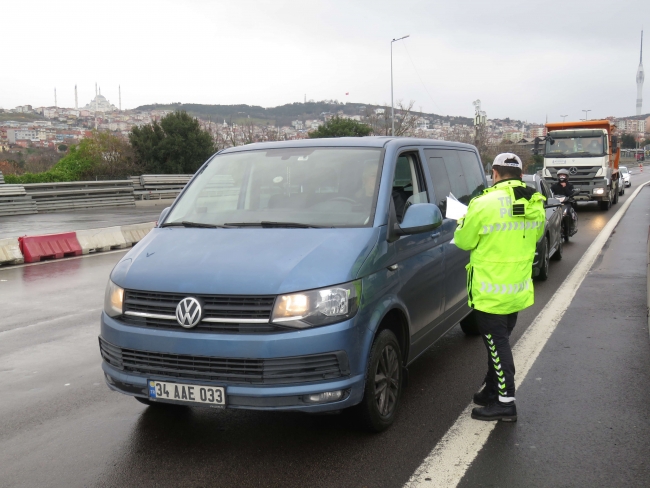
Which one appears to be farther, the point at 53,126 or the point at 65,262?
the point at 53,126

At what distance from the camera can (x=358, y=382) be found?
3.84 m

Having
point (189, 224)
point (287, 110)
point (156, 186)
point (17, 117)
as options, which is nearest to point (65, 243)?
point (189, 224)

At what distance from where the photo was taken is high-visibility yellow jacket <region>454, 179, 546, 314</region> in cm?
438

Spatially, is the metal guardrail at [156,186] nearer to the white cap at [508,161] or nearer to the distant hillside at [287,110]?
the white cap at [508,161]

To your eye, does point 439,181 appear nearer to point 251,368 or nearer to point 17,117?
point 251,368

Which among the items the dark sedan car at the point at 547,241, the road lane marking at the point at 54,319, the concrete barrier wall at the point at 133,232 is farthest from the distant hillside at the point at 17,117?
the road lane marking at the point at 54,319

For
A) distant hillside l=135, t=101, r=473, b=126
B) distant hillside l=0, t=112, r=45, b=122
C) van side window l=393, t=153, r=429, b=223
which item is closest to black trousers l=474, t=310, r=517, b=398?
van side window l=393, t=153, r=429, b=223

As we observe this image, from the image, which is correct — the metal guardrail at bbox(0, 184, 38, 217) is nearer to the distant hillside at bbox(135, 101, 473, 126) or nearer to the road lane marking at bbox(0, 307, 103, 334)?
the road lane marking at bbox(0, 307, 103, 334)

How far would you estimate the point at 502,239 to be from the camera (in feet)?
14.5

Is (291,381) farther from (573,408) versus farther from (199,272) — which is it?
(573,408)

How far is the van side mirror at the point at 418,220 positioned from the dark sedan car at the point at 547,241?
14.6ft

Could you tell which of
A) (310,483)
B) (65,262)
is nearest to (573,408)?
(310,483)

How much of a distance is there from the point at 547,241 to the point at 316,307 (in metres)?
7.56

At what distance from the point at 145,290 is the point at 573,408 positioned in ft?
10.0
